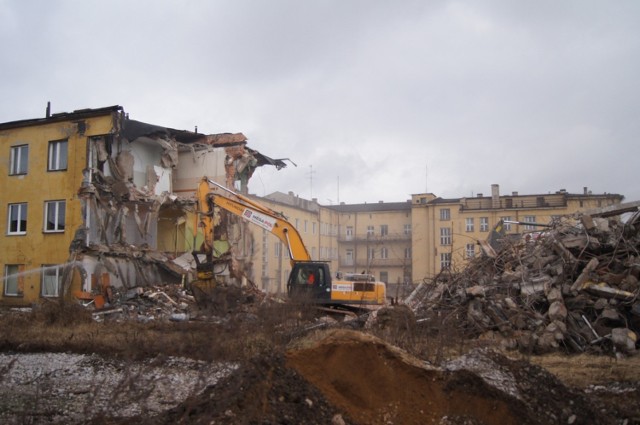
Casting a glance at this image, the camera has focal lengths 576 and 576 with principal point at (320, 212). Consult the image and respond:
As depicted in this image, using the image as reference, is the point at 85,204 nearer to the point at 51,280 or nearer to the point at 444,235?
the point at 51,280

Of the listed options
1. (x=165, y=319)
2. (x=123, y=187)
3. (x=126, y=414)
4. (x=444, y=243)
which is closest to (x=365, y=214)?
(x=444, y=243)

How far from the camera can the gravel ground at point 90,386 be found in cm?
684

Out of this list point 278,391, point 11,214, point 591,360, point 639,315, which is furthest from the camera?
point 11,214

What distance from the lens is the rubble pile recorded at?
40.7ft

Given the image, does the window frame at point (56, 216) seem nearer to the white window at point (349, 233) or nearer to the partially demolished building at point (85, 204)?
the partially demolished building at point (85, 204)

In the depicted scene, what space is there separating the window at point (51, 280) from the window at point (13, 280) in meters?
1.32

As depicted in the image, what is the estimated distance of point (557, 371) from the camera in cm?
1015

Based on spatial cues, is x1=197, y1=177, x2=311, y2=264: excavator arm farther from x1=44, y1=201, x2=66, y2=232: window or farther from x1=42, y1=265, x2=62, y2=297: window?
x1=42, y1=265, x2=62, y2=297: window

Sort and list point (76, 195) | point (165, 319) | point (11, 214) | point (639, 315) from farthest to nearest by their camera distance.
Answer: point (11, 214), point (76, 195), point (165, 319), point (639, 315)

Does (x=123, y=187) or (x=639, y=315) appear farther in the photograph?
(x=123, y=187)

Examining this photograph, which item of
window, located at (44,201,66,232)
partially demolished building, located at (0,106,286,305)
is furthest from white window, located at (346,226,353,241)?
window, located at (44,201,66,232)

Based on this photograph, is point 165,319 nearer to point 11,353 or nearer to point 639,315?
point 11,353

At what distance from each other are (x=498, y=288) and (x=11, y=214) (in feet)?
72.9

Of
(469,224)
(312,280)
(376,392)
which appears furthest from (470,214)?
(376,392)
